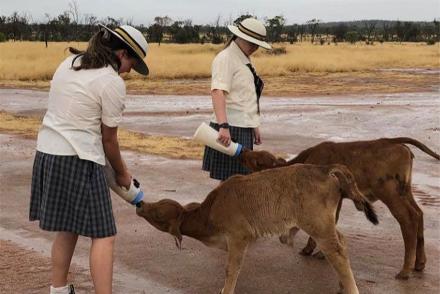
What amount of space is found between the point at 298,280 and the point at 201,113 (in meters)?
13.9

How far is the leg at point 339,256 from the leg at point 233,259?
22.5 inches

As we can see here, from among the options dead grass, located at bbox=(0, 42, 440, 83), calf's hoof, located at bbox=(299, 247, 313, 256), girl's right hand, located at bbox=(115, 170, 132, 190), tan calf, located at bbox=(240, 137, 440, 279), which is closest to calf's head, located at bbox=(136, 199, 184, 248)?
girl's right hand, located at bbox=(115, 170, 132, 190)

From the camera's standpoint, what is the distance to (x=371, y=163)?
562 cm

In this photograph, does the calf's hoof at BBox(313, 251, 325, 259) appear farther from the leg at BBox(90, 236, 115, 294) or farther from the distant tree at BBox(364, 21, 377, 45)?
the distant tree at BBox(364, 21, 377, 45)

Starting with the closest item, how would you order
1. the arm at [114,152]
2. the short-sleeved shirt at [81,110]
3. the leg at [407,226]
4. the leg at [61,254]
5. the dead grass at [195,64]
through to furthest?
the short-sleeved shirt at [81,110], the arm at [114,152], the leg at [61,254], the leg at [407,226], the dead grass at [195,64]

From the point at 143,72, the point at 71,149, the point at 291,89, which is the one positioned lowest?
the point at 291,89

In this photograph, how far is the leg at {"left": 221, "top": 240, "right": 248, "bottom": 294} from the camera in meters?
4.86

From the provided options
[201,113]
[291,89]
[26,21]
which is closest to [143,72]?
[201,113]

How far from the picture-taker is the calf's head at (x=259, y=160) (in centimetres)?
580

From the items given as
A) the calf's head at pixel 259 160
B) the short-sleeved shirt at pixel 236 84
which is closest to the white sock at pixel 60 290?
the calf's head at pixel 259 160

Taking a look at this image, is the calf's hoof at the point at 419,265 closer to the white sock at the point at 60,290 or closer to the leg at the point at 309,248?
the leg at the point at 309,248

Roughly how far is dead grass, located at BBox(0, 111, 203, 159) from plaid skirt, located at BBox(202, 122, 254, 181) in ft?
16.2

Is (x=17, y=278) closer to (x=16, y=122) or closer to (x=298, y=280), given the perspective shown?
(x=298, y=280)

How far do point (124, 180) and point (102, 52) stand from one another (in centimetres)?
93
